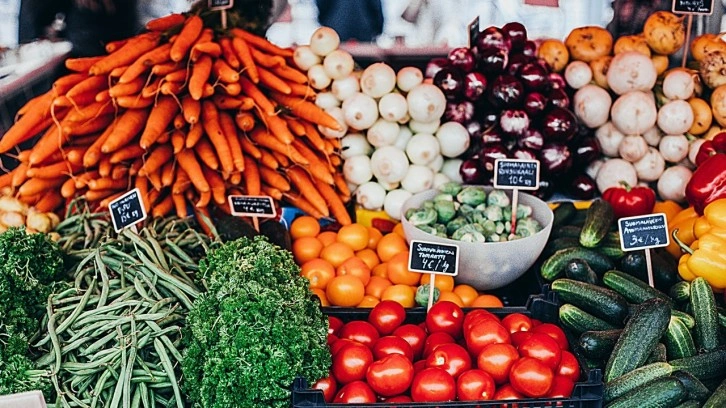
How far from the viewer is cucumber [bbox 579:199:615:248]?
3.00 meters

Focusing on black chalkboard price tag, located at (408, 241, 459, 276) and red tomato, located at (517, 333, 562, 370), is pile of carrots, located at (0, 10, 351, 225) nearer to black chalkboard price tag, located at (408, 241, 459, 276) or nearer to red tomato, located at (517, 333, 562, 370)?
black chalkboard price tag, located at (408, 241, 459, 276)

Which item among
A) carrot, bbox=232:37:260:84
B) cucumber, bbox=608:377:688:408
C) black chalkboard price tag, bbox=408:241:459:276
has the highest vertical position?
carrot, bbox=232:37:260:84

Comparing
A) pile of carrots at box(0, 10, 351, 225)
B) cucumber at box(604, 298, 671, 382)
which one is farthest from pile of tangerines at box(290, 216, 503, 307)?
cucumber at box(604, 298, 671, 382)

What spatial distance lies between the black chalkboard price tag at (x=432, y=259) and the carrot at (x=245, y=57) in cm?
123

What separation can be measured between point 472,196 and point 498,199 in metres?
0.11

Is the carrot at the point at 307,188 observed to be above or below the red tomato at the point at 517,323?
above

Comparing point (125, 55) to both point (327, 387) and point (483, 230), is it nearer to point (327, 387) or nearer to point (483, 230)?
point (483, 230)

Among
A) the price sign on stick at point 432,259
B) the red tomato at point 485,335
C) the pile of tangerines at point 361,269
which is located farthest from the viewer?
the pile of tangerines at point 361,269

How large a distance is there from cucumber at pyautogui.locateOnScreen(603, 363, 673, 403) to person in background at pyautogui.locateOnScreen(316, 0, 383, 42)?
3000 mm

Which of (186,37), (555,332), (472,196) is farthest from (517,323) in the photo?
(186,37)

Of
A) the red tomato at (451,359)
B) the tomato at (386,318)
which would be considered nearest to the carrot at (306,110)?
the tomato at (386,318)

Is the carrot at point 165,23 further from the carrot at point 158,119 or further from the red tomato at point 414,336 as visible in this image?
the red tomato at point 414,336

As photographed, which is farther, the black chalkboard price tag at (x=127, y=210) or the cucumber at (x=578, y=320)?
the black chalkboard price tag at (x=127, y=210)

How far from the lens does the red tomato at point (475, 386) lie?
84.4 inches
